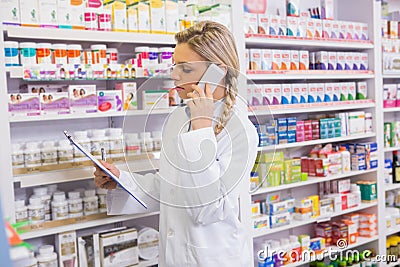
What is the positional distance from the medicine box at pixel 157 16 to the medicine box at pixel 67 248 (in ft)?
3.88

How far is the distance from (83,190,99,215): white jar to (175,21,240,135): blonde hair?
0.96m

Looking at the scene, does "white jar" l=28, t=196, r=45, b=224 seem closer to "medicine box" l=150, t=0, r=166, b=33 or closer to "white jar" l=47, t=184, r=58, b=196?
"white jar" l=47, t=184, r=58, b=196

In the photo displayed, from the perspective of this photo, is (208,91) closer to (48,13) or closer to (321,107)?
(48,13)

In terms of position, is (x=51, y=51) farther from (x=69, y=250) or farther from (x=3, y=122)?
(x=69, y=250)

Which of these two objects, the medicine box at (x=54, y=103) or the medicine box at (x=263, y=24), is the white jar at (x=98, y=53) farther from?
the medicine box at (x=263, y=24)

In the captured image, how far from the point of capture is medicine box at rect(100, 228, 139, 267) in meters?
2.54

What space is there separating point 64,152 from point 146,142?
42cm

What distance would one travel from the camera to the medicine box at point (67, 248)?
2447mm

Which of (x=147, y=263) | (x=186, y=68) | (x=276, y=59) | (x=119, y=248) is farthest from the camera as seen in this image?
(x=276, y=59)

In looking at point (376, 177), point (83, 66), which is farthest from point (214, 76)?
point (376, 177)

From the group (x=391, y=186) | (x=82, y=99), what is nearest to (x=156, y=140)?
(x=82, y=99)

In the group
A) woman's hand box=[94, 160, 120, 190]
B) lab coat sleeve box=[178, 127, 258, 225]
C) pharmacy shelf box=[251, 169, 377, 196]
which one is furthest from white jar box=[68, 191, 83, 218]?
pharmacy shelf box=[251, 169, 377, 196]

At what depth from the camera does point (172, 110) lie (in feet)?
7.16

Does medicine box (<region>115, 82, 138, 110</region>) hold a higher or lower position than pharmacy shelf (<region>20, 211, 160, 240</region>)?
higher
